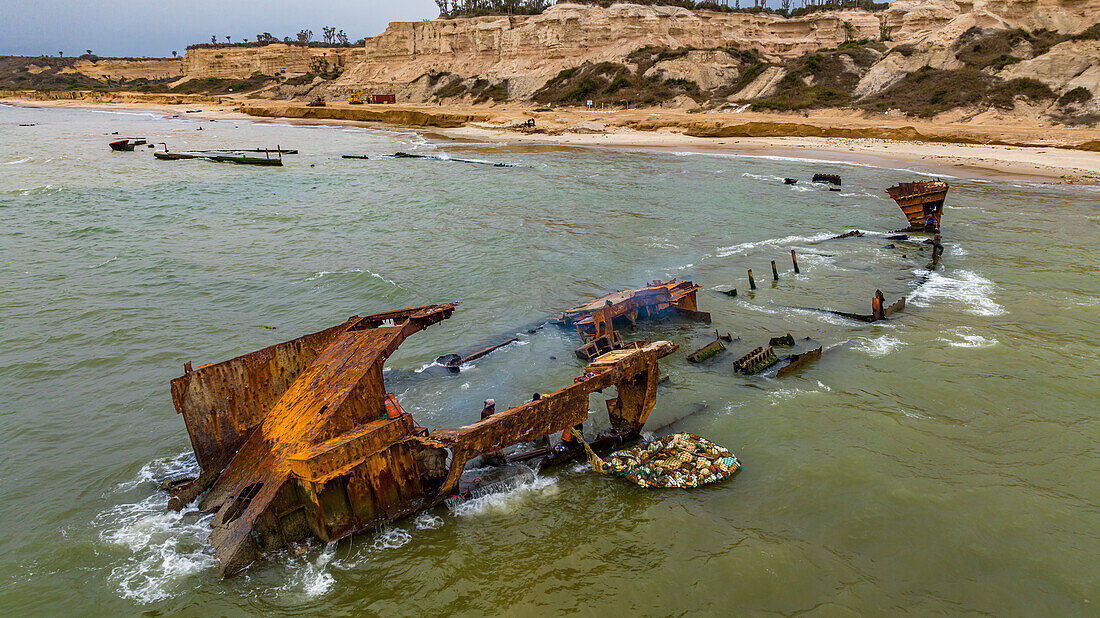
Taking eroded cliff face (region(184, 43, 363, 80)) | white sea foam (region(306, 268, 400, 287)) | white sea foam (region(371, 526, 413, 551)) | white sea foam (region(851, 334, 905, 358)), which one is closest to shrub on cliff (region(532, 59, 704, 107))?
white sea foam (region(306, 268, 400, 287))

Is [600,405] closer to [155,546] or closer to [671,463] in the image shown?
[671,463]

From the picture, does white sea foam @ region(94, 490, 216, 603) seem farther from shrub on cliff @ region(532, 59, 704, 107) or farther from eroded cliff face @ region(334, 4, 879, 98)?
eroded cliff face @ region(334, 4, 879, 98)

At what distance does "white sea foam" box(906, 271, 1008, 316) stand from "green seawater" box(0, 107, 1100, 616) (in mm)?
105

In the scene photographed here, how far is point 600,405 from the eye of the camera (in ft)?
37.8

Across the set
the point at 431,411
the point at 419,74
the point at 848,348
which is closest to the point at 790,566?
the point at 431,411

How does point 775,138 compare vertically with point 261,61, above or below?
below

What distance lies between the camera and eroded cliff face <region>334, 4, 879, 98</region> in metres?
79.8

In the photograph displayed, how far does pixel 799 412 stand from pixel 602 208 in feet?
64.8

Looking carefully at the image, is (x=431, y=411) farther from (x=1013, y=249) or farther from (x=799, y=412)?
(x=1013, y=249)

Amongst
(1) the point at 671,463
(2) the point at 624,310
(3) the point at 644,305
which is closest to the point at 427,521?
(1) the point at 671,463

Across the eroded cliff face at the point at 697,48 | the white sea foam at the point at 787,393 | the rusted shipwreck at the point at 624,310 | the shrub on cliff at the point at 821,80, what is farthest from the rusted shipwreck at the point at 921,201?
the shrub on cliff at the point at 821,80

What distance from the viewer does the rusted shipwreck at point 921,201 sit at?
75.9 ft

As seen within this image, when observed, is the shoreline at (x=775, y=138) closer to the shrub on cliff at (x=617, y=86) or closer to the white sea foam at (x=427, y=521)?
the shrub on cliff at (x=617, y=86)

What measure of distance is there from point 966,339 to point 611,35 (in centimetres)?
7621
